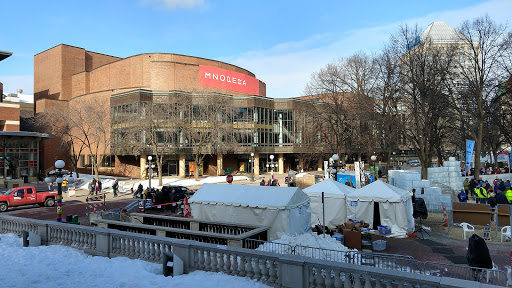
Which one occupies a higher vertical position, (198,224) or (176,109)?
(176,109)

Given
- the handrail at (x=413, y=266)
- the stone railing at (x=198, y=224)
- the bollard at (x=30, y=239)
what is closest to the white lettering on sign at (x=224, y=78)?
the stone railing at (x=198, y=224)

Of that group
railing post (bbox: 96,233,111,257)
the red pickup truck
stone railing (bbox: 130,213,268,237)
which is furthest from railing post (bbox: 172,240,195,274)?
the red pickup truck

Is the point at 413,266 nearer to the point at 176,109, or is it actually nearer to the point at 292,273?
the point at 292,273

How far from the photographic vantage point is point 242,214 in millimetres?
13227

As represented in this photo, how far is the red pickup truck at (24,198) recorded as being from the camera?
23.1 meters

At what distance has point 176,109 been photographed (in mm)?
42938

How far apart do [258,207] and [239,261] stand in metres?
5.51

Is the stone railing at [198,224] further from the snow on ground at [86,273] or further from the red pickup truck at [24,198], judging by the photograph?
the red pickup truck at [24,198]

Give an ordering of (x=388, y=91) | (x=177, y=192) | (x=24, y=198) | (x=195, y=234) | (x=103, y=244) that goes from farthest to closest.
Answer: (x=388, y=91) < (x=177, y=192) < (x=24, y=198) < (x=195, y=234) < (x=103, y=244)

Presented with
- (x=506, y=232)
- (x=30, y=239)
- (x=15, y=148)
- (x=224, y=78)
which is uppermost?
(x=224, y=78)

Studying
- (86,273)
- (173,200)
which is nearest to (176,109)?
(173,200)

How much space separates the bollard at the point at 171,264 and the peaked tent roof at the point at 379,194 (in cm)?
1091

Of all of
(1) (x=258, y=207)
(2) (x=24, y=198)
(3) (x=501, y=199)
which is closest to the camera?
(1) (x=258, y=207)

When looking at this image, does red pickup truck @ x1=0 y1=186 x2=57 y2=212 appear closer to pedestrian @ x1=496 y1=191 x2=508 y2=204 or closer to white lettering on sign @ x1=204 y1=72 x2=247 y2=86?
pedestrian @ x1=496 y1=191 x2=508 y2=204
